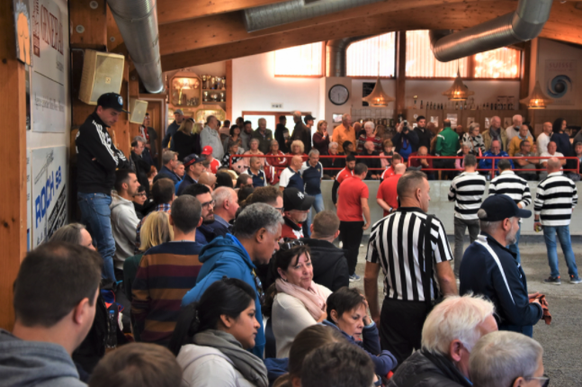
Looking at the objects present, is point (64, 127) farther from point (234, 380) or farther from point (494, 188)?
point (494, 188)

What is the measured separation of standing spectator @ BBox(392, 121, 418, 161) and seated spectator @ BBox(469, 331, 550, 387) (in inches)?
406

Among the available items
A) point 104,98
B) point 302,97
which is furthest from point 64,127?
point 302,97

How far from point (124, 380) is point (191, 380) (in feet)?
1.85

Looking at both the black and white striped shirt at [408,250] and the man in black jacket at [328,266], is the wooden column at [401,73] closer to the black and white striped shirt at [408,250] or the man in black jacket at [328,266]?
the black and white striped shirt at [408,250]

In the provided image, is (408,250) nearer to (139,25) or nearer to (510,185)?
(139,25)

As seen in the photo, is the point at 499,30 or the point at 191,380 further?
the point at 499,30

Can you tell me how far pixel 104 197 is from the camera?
4.48 metres

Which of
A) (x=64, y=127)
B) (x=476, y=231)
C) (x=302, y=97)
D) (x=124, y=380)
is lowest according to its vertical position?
(x=476, y=231)

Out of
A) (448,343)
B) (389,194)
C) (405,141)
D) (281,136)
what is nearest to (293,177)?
(389,194)

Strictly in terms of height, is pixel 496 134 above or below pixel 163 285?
above

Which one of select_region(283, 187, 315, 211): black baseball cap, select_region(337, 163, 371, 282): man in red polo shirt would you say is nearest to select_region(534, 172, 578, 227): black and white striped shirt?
select_region(337, 163, 371, 282): man in red polo shirt

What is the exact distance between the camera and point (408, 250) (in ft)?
11.0

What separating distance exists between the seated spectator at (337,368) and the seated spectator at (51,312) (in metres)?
0.58

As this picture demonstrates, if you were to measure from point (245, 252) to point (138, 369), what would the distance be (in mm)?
1329
